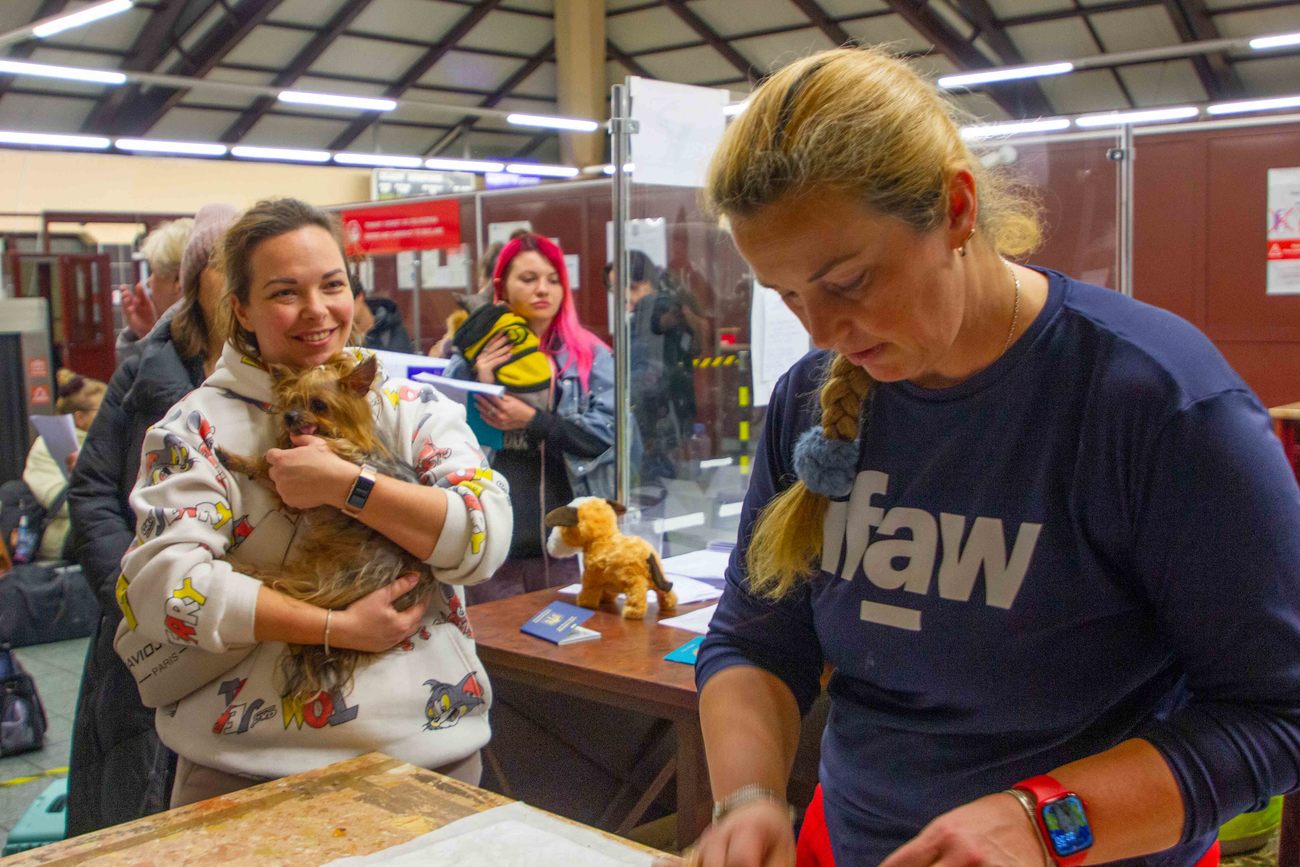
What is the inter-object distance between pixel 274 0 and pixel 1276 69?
Answer: 12.9 metres

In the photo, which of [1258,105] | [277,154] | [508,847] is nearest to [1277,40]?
[1258,105]

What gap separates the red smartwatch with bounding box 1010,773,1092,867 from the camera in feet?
3.14

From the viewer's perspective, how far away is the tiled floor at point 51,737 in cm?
342

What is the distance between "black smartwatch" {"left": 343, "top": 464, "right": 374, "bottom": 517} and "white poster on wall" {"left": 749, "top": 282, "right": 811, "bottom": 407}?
171 cm

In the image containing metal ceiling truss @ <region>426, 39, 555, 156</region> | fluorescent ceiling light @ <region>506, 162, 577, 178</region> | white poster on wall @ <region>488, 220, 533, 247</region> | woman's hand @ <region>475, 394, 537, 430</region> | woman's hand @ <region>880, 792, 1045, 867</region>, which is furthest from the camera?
fluorescent ceiling light @ <region>506, 162, 577, 178</region>

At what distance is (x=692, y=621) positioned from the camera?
245cm

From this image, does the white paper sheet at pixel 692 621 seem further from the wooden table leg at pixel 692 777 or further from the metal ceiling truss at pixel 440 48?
the metal ceiling truss at pixel 440 48

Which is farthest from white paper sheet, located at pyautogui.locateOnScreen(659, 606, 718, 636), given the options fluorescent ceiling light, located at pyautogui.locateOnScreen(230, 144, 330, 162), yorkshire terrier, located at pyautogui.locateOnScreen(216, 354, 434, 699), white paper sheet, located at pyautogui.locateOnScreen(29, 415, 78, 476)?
fluorescent ceiling light, located at pyautogui.locateOnScreen(230, 144, 330, 162)

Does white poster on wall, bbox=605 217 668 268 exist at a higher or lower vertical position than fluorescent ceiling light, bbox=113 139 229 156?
lower

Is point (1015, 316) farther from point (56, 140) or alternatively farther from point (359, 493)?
point (56, 140)

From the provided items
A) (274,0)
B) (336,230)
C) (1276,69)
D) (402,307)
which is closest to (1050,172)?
(336,230)

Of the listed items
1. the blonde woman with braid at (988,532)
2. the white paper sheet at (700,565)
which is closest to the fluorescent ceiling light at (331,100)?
the white paper sheet at (700,565)

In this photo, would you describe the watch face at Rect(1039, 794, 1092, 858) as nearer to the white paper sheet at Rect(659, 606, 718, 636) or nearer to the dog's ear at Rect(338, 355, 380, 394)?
the dog's ear at Rect(338, 355, 380, 394)

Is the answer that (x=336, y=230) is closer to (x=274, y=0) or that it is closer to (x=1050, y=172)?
(x=1050, y=172)
